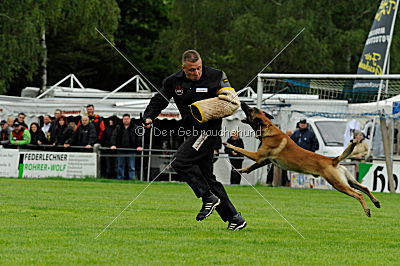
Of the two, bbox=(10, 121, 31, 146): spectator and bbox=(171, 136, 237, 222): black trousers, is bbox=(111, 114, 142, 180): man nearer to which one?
bbox=(10, 121, 31, 146): spectator

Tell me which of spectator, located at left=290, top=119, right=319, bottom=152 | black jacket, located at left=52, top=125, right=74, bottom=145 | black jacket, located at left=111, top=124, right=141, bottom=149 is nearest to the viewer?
spectator, located at left=290, top=119, right=319, bottom=152

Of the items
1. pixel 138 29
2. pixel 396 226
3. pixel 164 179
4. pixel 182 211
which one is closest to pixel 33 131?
pixel 164 179

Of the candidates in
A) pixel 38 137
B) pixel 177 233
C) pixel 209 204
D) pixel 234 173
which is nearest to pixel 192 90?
pixel 209 204

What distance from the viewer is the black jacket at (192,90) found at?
28.2 ft

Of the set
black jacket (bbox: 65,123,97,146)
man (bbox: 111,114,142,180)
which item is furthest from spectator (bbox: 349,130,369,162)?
black jacket (bbox: 65,123,97,146)

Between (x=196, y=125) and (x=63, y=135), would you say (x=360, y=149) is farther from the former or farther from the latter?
(x=196, y=125)

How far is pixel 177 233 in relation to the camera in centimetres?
852

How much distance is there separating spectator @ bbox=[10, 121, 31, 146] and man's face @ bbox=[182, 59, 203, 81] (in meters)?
13.3

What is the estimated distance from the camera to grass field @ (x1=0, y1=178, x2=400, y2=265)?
6820 mm

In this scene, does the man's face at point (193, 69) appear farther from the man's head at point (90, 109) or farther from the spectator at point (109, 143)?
the man's head at point (90, 109)

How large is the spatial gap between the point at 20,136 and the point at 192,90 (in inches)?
528

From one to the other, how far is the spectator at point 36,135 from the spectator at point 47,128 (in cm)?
12

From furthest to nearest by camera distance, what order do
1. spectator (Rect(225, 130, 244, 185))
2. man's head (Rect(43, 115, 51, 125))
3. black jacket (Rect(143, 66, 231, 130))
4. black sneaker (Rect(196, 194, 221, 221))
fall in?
man's head (Rect(43, 115, 51, 125))
spectator (Rect(225, 130, 244, 185))
black sneaker (Rect(196, 194, 221, 221))
black jacket (Rect(143, 66, 231, 130))

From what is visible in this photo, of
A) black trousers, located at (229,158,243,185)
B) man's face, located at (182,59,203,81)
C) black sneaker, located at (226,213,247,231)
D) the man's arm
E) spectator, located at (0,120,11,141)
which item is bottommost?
black trousers, located at (229,158,243,185)
